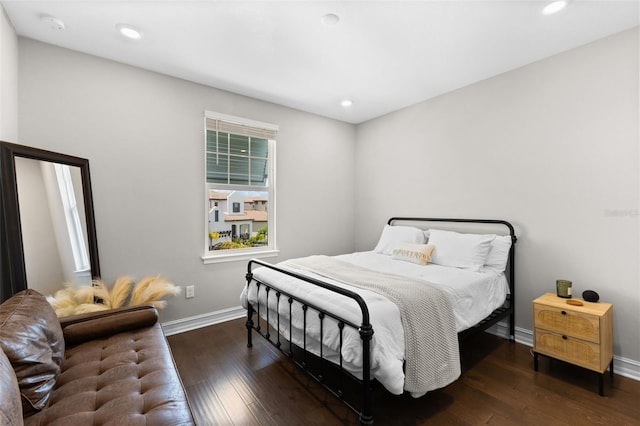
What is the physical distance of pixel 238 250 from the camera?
11.5 feet

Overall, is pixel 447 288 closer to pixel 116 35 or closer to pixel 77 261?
pixel 77 261

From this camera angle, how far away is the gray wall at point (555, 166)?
7.39 feet

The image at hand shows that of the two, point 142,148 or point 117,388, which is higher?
point 142,148

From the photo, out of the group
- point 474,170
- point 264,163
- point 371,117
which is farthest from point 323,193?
point 474,170

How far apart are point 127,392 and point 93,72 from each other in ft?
8.62

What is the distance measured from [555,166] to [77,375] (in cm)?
362

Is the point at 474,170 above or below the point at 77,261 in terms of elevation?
above

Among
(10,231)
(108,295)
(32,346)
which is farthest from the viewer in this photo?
(108,295)

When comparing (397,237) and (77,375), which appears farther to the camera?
(397,237)

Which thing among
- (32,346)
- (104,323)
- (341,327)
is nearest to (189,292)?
(104,323)

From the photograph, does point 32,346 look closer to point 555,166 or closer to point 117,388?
point 117,388

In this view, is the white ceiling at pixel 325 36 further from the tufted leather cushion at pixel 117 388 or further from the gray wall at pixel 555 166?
the tufted leather cushion at pixel 117 388

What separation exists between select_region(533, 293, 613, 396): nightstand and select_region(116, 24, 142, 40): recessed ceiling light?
3.71 metres

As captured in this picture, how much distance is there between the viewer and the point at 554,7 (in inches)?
77.6
